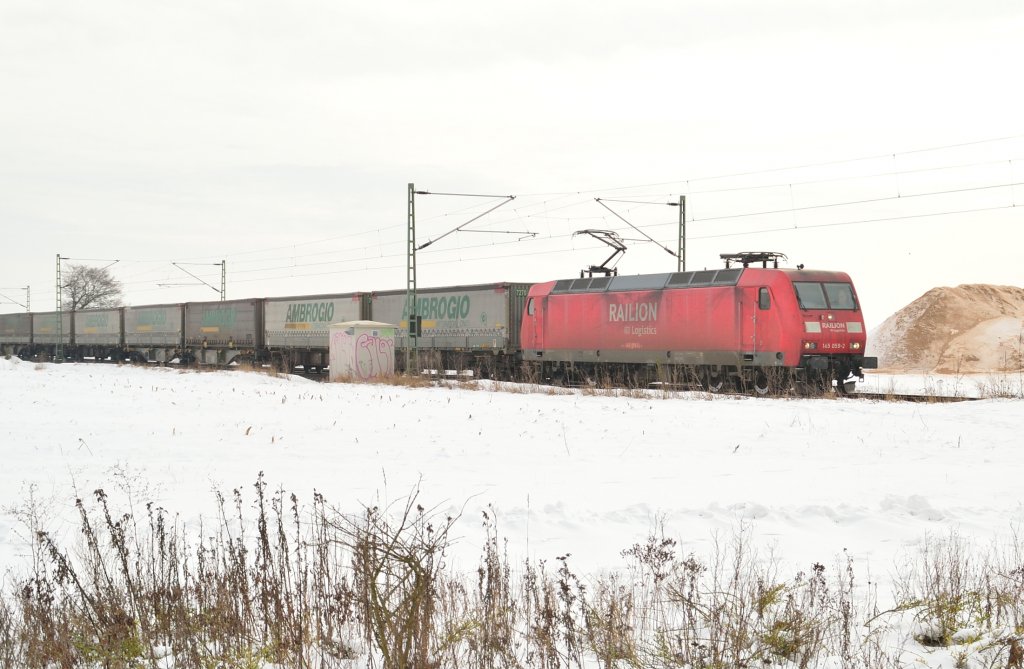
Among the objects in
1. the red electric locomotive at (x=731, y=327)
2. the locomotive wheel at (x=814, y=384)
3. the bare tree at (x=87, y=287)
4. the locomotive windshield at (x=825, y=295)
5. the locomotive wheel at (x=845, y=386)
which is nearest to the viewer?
the locomotive wheel at (x=814, y=384)

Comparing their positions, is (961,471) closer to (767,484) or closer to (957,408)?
(767,484)

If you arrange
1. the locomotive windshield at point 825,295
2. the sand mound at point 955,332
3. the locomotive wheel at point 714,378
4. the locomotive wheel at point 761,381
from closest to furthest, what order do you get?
the locomotive windshield at point 825,295 < the locomotive wheel at point 761,381 < the locomotive wheel at point 714,378 < the sand mound at point 955,332

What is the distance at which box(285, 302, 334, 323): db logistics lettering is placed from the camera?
→ 120 ft

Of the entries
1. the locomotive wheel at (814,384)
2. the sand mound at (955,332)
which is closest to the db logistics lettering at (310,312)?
the locomotive wheel at (814,384)

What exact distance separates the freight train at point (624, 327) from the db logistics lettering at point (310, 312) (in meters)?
0.05

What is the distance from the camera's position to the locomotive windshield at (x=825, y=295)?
2170 centimetres

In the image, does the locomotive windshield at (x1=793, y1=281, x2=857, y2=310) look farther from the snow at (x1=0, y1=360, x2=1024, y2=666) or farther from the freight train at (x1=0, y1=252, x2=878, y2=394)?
the snow at (x1=0, y1=360, x2=1024, y2=666)

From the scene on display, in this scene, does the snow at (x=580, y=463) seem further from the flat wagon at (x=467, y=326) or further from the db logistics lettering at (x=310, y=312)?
the db logistics lettering at (x=310, y=312)

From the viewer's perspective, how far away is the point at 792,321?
21312 mm

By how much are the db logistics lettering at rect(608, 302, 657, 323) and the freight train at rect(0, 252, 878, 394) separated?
27 mm

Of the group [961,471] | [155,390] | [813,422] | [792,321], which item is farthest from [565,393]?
[961,471]

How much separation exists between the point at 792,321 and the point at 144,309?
124 ft

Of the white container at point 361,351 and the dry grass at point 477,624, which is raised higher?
the white container at point 361,351

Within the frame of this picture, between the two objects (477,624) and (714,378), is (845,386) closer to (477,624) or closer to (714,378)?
(714,378)
